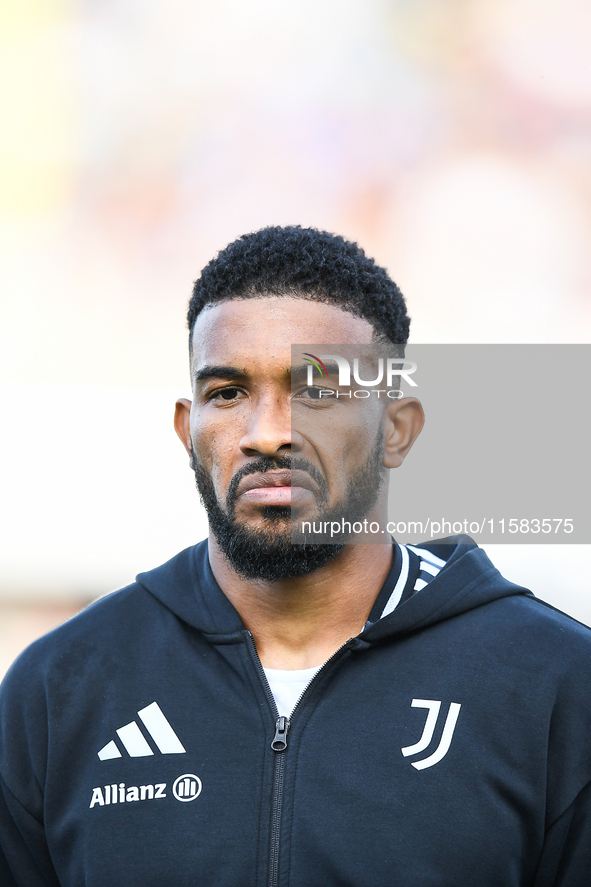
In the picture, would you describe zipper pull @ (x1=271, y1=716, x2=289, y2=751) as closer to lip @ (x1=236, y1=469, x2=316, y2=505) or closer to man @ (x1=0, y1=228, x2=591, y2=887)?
man @ (x1=0, y1=228, x2=591, y2=887)

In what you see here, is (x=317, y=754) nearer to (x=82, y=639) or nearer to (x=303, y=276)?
(x=82, y=639)

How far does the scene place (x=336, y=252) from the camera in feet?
6.02

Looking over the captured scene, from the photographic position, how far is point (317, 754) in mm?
1531

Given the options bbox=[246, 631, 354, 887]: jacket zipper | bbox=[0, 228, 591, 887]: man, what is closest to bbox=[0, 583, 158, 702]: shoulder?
bbox=[0, 228, 591, 887]: man

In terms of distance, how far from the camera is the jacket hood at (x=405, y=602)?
1646 millimetres

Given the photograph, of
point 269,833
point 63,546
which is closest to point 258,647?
point 269,833

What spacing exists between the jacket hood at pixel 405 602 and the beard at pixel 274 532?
0.11 metres

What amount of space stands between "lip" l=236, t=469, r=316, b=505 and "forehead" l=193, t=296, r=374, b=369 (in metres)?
0.21

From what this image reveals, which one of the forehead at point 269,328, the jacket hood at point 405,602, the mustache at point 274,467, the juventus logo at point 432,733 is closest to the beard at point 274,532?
the mustache at point 274,467

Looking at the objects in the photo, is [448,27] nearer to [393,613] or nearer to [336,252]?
[336,252]

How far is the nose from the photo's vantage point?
161 cm

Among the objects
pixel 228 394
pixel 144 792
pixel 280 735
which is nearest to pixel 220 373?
pixel 228 394

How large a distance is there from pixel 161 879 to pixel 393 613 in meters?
0.62

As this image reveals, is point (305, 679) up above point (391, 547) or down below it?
below
